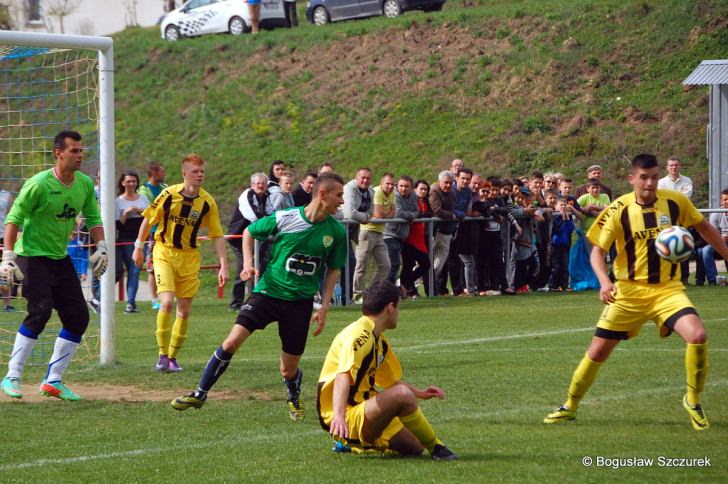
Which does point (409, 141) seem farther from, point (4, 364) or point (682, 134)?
point (4, 364)

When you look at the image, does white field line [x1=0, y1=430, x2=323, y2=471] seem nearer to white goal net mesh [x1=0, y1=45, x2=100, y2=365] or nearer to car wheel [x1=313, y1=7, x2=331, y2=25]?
white goal net mesh [x1=0, y1=45, x2=100, y2=365]

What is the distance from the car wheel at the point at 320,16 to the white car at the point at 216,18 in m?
1.28

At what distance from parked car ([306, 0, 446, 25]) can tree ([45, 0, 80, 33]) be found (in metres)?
11.3

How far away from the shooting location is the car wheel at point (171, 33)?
42.6m

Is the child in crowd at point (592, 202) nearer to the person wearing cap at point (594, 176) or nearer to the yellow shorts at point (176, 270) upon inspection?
the person wearing cap at point (594, 176)

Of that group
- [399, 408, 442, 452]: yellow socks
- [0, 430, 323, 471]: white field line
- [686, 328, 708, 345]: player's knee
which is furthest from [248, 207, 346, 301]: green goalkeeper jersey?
[686, 328, 708, 345]: player's knee

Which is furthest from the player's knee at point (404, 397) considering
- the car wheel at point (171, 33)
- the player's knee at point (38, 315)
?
the car wheel at point (171, 33)

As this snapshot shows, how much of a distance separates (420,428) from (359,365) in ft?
1.72

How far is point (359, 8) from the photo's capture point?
1522 inches

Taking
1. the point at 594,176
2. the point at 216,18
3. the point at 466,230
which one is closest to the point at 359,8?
the point at 216,18

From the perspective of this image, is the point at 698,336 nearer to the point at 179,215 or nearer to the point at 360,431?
the point at 360,431

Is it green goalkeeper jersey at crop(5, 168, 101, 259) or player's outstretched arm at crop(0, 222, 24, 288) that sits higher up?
green goalkeeper jersey at crop(5, 168, 101, 259)

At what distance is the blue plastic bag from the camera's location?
1939 centimetres

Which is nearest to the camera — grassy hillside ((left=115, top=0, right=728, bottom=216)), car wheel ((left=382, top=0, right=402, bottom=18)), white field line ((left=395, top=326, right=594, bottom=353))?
white field line ((left=395, top=326, right=594, bottom=353))
